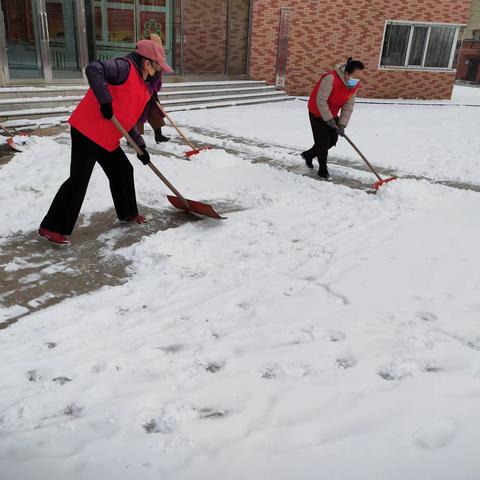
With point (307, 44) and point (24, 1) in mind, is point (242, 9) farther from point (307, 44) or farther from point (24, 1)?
point (24, 1)

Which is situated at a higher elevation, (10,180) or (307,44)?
(307,44)

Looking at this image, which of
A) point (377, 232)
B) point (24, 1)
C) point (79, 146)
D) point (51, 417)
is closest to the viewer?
point (51, 417)

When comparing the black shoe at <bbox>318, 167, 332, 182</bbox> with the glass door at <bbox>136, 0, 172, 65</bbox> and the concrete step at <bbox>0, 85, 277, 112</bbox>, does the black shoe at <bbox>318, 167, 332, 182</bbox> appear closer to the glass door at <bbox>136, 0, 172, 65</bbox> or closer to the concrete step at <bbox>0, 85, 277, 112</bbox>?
the concrete step at <bbox>0, 85, 277, 112</bbox>

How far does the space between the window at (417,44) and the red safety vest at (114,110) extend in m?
13.2

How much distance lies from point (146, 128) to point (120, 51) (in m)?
5.29

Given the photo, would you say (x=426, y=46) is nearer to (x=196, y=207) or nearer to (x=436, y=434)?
(x=196, y=207)

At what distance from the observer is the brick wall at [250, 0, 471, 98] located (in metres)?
13.5

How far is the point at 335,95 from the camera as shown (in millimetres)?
5543

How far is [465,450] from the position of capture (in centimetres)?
181

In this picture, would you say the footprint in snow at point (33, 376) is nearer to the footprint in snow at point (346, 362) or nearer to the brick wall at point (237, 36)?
the footprint in snow at point (346, 362)

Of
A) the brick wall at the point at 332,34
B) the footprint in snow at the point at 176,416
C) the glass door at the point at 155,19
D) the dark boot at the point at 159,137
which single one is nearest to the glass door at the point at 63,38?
the glass door at the point at 155,19

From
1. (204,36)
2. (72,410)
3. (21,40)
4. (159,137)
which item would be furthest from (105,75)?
(204,36)

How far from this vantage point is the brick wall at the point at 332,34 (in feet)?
44.2

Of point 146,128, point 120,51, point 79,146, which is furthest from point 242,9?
point 79,146
